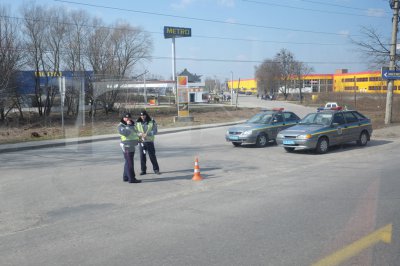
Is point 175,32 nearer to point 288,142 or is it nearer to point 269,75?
point 288,142

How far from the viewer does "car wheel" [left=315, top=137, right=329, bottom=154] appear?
14.2m

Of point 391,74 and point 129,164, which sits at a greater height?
point 391,74

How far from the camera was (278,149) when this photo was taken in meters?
15.8

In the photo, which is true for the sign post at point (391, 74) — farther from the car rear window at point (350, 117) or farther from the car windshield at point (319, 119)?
the car windshield at point (319, 119)

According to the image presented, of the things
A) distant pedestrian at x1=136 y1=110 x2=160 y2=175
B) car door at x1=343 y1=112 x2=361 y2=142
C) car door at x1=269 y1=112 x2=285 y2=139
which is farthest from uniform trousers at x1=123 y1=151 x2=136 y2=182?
car door at x1=343 y1=112 x2=361 y2=142

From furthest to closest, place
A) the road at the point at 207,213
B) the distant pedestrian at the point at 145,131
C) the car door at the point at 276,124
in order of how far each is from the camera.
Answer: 1. the car door at the point at 276,124
2. the distant pedestrian at the point at 145,131
3. the road at the point at 207,213

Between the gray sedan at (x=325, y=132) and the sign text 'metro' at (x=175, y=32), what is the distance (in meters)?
34.4

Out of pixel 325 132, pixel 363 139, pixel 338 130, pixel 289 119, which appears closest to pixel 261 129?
pixel 289 119

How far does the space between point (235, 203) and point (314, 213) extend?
1.51 m

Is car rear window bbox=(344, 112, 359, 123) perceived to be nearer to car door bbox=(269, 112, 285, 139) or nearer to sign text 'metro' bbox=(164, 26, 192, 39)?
car door bbox=(269, 112, 285, 139)

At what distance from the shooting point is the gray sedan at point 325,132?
45.9ft

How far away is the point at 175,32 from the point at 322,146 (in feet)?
119

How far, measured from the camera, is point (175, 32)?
47.8 m

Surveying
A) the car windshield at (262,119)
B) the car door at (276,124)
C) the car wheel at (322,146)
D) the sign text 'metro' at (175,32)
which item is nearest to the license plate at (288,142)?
the car wheel at (322,146)
